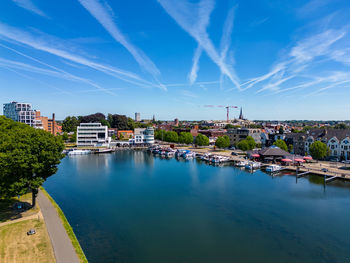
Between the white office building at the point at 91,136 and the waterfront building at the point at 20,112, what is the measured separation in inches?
1303

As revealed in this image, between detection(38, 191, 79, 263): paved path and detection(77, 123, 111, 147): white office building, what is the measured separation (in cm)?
7038

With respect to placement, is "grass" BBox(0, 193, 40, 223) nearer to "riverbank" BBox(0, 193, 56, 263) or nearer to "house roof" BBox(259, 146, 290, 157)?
"riverbank" BBox(0, 193, 56, 263)

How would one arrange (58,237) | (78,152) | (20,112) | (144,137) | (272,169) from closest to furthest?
(58,237)
(272,169)
(78,152)
(144,137)
(20,112)

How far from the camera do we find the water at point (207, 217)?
18.4m

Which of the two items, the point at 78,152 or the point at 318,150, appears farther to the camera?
the point at 78,152

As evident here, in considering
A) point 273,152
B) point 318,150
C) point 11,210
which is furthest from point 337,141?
point 11,210

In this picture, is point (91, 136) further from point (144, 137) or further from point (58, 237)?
point (58, 237)

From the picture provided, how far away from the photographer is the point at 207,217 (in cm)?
2519

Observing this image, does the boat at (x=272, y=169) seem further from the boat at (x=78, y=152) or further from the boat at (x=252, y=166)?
the boat at (x=78, y=152)

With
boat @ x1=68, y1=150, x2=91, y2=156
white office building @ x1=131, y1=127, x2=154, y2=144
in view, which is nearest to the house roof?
white office building @ x1=131, y1=127, x2=154, y2=144

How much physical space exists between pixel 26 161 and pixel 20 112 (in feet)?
342

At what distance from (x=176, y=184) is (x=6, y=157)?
1002 inches

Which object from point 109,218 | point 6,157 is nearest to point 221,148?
point 109,218

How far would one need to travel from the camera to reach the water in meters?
18.4
